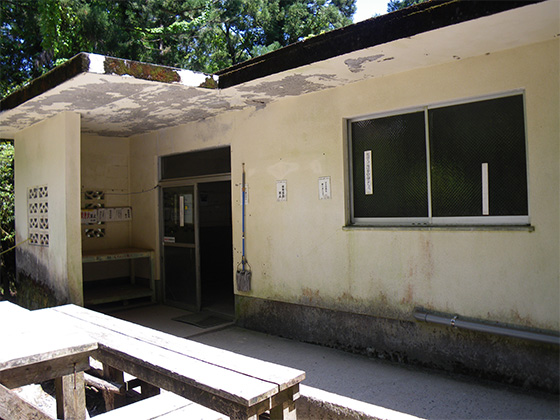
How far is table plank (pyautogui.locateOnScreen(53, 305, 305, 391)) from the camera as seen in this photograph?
2.74 metres

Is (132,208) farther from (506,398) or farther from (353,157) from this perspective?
(506,398)

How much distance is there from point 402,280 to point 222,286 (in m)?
5.57

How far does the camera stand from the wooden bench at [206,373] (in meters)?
2.57

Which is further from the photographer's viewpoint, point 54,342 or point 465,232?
point 465,232

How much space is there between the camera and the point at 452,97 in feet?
14.3

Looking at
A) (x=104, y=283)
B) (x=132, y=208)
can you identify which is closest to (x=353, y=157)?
(x=132, y=208)

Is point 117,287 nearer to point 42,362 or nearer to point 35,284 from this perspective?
point 35,284

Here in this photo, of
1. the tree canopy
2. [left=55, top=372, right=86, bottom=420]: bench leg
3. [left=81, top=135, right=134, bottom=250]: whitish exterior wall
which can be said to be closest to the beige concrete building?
[left=81, top=135, right=134, bottom=250]: whitish exterior wall

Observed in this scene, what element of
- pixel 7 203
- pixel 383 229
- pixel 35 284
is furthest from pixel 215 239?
pixel 383 229

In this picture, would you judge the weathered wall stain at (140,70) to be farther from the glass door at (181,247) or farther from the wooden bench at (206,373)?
the glass door at (181,247)

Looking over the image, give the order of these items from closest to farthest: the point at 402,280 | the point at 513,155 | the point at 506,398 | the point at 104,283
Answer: the point at 506,398 → the point at 513,155 → the point at 402,280 → the point at 104,283

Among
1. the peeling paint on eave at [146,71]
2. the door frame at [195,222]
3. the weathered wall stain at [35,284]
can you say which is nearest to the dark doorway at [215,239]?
the door frame at [195,222]

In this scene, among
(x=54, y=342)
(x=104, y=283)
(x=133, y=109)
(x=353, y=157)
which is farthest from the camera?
(x=104, y=283)

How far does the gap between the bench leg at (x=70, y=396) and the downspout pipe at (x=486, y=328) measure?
3.06 meters
